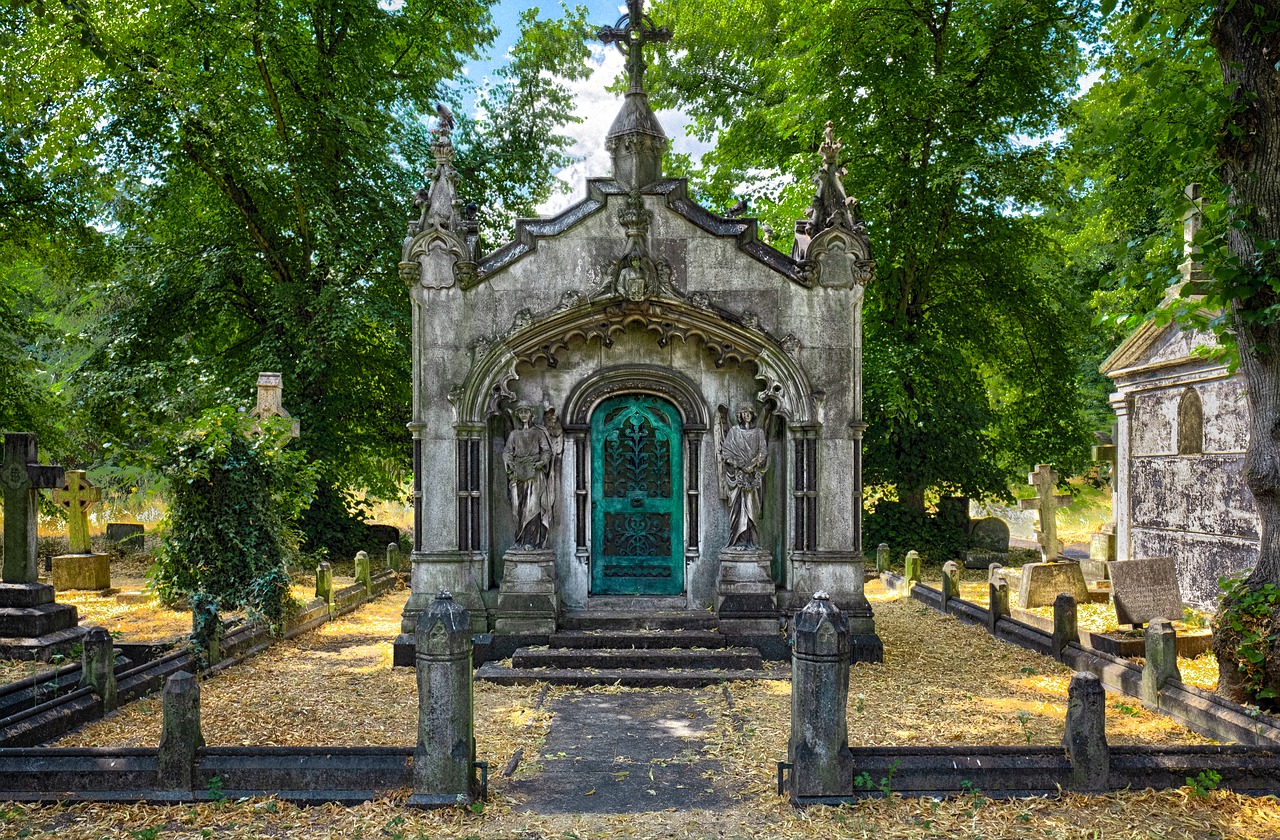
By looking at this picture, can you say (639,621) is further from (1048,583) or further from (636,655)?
(1048,583)

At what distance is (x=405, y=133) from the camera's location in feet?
70.1

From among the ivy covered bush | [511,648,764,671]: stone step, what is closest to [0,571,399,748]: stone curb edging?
the ivy covered bush

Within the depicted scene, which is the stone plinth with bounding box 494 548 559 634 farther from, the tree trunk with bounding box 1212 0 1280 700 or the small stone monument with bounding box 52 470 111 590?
the small stone monument with bounding box 52 470 111 590

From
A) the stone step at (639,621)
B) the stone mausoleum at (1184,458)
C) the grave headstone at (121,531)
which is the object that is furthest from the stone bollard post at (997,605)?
the grave headstone at (121,531)

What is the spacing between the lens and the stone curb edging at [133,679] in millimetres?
7352

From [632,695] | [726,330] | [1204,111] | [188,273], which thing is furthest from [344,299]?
[1204,111]

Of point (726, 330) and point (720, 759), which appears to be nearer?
point (720, 759)

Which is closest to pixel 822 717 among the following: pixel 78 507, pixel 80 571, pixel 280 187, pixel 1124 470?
pixel 1124 470

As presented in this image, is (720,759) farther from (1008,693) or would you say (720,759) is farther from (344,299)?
(344,299)

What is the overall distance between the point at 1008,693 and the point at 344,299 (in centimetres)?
1563

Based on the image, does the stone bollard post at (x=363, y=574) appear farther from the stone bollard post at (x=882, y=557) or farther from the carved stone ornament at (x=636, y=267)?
the stone bollard post at (x=882, y=557)

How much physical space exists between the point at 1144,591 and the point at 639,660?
655 centimetres

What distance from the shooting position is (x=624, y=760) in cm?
709

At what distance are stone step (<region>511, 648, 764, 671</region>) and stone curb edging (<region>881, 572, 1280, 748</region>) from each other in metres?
3.74
